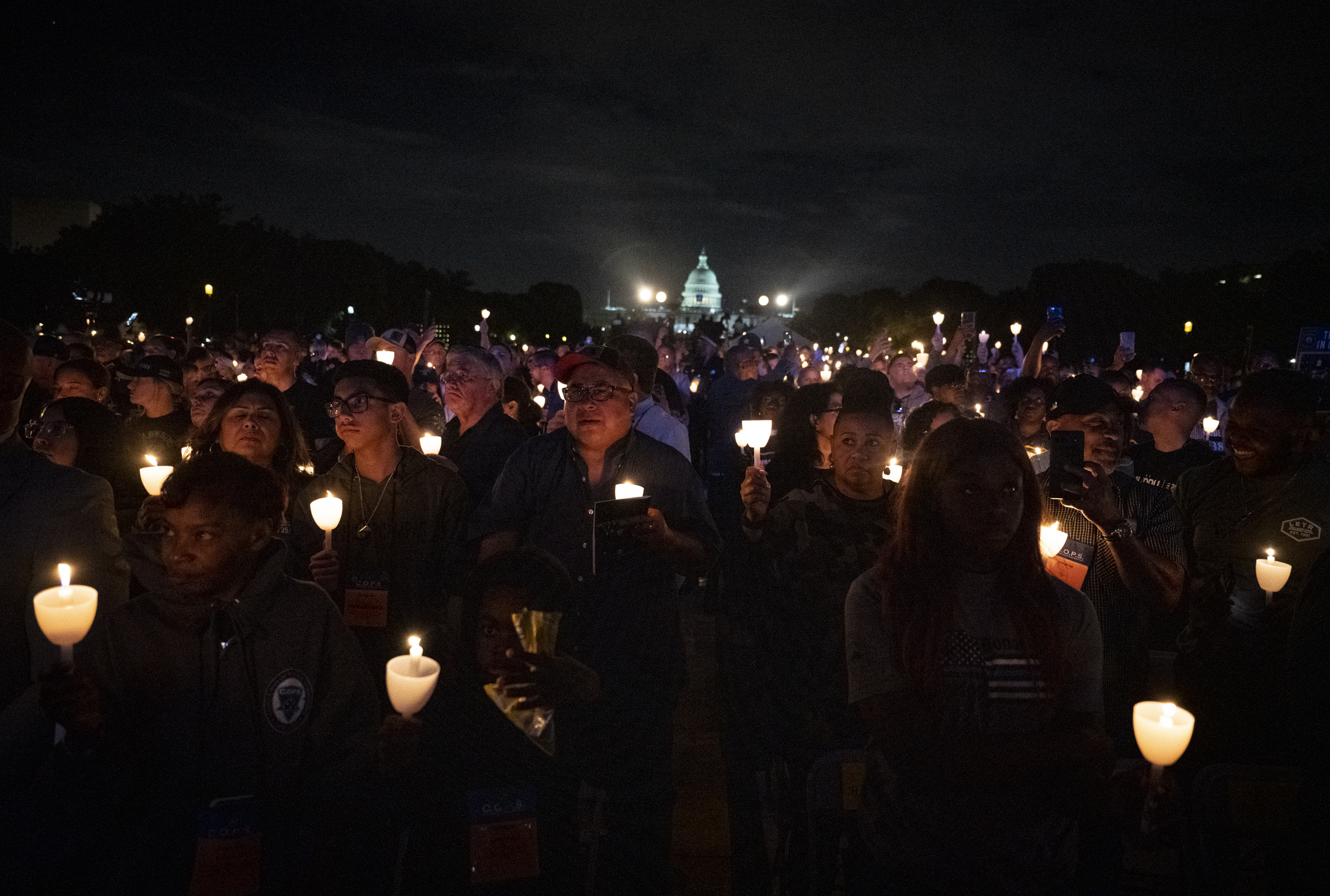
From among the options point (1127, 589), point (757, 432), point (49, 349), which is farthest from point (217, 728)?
point (49, 349)

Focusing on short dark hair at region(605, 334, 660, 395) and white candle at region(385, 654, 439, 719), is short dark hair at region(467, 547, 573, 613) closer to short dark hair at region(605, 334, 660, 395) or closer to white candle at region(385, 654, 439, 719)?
white candle at region(385, 654, 439, 719)

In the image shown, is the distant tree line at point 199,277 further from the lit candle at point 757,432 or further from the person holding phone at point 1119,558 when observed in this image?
the person holding phone at point 1119,558

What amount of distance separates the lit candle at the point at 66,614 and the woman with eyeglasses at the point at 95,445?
2401mm

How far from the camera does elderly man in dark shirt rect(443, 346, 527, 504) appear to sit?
18.1 feet

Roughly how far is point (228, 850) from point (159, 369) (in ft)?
14.6

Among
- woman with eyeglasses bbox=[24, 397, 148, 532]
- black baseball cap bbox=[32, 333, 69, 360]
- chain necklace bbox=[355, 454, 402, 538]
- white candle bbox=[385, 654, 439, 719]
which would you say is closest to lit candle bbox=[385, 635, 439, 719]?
white candle bbox=[385, 654, 439, 719]

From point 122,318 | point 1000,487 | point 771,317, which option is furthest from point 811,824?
point 122,318

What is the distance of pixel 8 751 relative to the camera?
2592 millimetres

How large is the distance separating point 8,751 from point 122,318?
2214 inches

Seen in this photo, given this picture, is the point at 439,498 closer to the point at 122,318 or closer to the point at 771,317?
the point at 771,317

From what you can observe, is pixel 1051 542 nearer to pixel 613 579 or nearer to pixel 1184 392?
pixel 613 579

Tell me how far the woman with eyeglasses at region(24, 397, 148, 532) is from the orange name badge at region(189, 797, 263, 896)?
2.68 meters

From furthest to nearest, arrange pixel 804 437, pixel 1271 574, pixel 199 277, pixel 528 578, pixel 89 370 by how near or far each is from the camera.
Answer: pixel 199 277, pixel 89 370, pixel 804 437, pixel 1271 574, pixel 528 578

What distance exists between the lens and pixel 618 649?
11.6 feet
